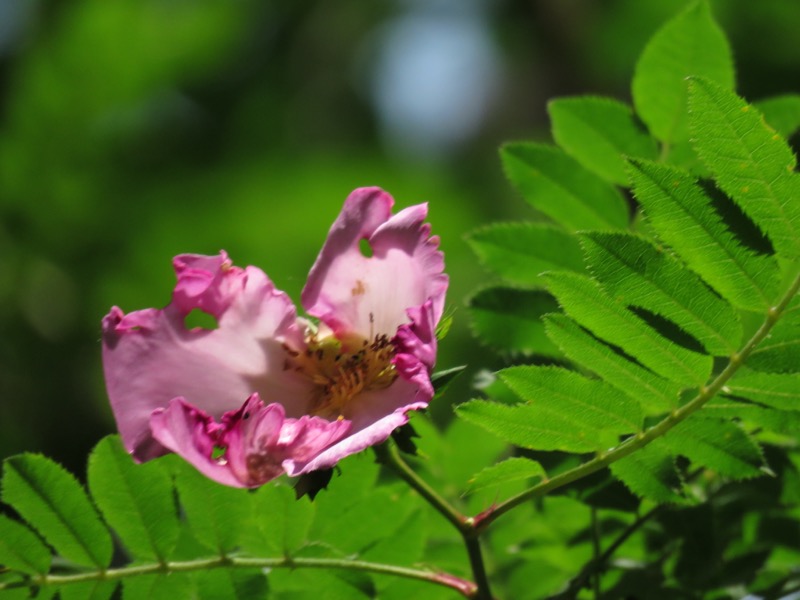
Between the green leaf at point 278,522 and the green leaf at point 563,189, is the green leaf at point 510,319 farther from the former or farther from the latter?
the green leaf at point 278,522

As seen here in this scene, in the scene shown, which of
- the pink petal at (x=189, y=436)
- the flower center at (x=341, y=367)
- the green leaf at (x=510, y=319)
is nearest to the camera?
the pink petal at (x=189, y=436)

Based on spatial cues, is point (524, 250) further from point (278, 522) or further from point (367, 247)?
point (278, 522)

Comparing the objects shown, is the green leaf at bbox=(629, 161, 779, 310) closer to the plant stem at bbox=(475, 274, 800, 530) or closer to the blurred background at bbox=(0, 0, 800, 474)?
the plant stem at bbox=(475, 274, 800, 530)

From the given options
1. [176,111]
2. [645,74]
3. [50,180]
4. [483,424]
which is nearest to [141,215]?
[50,180]

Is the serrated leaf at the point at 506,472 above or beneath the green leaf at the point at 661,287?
beneath

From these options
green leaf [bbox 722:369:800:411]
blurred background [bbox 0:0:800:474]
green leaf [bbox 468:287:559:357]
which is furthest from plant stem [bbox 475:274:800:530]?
blurred background [bbox 0:0:800:474]

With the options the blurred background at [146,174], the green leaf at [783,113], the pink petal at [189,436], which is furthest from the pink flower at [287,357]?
the blurred background at [146,174]
